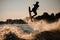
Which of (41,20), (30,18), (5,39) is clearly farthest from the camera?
(41,20)

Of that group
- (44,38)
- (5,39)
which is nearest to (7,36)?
(5,39)

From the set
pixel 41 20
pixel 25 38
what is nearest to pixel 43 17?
pixel 41 20

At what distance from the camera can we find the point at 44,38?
1200 cm

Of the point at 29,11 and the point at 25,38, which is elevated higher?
the point at 29,11

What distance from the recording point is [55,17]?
18.9 meters

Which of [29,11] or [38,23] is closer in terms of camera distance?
[29,11]

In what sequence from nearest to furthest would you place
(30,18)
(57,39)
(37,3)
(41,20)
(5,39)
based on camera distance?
(57,39)
(5,39)
(37,3)
(30,18)
(41,20)

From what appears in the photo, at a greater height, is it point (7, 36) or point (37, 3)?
point (37, 3)

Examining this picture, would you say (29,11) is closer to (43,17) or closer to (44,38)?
(43,17)

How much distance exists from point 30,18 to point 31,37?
6.92m

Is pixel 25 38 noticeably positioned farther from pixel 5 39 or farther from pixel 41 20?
pixel 41 20

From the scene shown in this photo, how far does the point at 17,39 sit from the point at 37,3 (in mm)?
5967

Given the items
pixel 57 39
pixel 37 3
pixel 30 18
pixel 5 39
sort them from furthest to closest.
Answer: pixel 30 18, pixel 37 3, pixel 5 39, pixel 57 39

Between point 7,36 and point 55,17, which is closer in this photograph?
point 7,36
